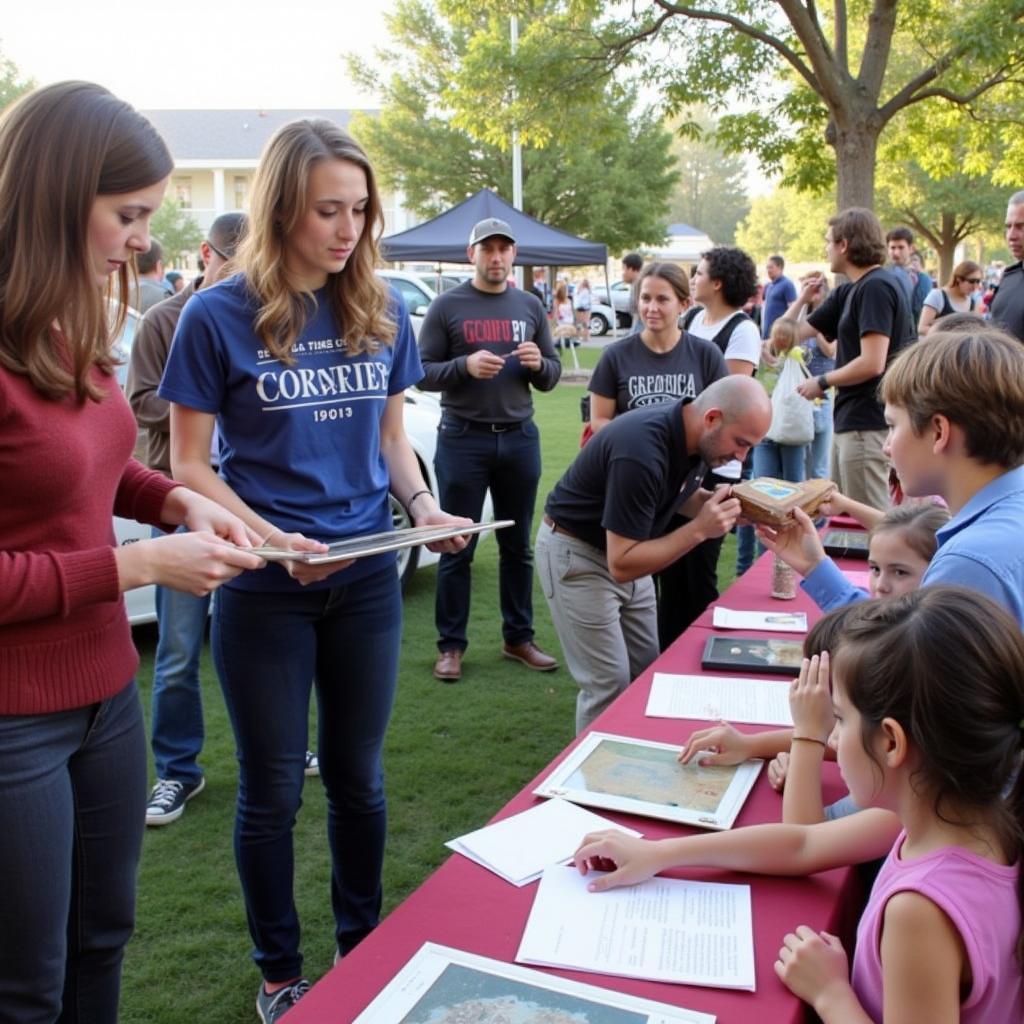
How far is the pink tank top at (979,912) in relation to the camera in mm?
1251

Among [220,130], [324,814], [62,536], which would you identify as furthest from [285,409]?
[220,130]

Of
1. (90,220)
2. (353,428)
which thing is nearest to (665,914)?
(353,428)

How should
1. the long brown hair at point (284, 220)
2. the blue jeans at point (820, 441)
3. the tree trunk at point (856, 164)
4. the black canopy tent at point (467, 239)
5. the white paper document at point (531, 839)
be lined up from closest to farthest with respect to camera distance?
the white paper document at point (531, 839)
the long brown hair at point (284, 220)
the blue jeans at point (820, 441)
the tree trunk at point (856, 164)
the black canopy tent at point (467, 239)

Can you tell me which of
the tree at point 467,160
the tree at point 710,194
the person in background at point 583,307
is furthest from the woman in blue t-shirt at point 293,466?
the tree at point 710,194

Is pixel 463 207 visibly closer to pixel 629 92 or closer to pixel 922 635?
pixel 629 92

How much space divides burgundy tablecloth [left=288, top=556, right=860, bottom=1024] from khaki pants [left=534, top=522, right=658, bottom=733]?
109cm

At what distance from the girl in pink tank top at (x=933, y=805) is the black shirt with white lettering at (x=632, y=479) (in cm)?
141

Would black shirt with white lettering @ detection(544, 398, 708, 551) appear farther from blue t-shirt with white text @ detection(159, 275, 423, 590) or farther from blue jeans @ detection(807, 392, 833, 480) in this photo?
blue jeans @ detection(807, 392, 833, 480)

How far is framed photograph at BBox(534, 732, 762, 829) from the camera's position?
1883 mm

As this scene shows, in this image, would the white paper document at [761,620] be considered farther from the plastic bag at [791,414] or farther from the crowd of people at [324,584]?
the plastic bag at [791,414]

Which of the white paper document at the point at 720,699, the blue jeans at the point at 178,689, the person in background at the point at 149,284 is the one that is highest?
the person in background at the point at 149,284

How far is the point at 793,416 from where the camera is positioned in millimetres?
6012

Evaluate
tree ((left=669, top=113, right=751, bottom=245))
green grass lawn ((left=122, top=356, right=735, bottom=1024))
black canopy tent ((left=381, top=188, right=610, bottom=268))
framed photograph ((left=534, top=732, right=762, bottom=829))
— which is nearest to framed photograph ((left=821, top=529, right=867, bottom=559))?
green grass lawn ((left=122, top=356, right=735, bottom=1024))

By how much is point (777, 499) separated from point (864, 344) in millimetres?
2447
